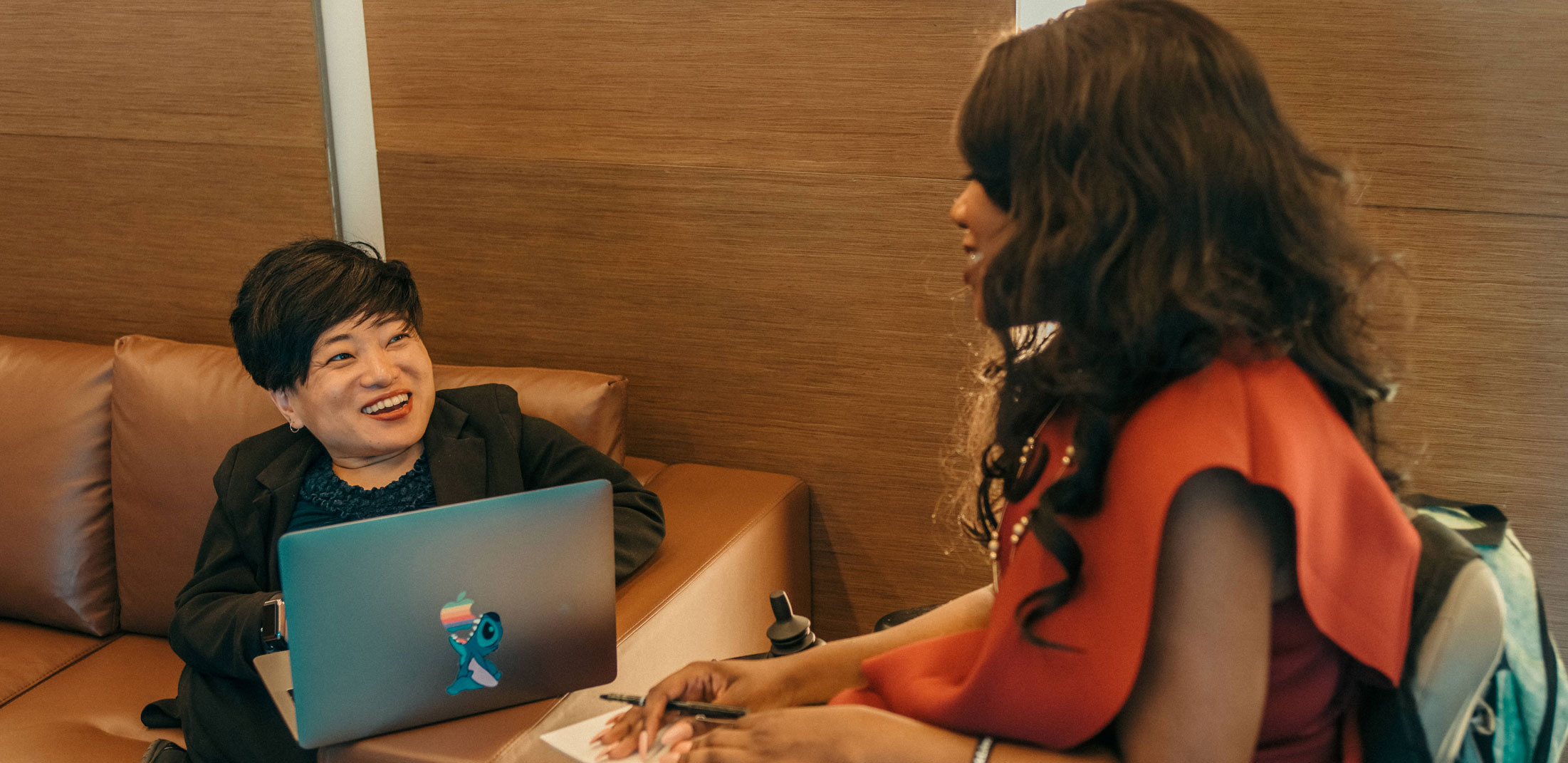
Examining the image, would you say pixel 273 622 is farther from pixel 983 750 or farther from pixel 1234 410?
pixel 1234 410

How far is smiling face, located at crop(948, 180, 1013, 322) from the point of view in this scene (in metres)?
1.11

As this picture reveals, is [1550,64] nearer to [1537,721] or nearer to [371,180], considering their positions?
A: [1537,721]

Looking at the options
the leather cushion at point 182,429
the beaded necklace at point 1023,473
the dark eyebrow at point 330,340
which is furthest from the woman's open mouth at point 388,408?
the beaded necklace at point 1023,473

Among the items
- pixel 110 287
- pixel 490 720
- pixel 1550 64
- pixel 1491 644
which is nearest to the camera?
pixel 1491 644

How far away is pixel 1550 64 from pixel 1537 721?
1.11 meters

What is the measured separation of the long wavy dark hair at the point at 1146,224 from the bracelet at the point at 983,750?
117mm

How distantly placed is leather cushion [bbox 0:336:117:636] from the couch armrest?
1.04m

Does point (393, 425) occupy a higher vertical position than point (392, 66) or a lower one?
lower

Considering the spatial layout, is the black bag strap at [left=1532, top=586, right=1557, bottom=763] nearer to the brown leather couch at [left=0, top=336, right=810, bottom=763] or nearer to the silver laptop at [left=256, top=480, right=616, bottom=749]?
the silver laptop at [left=256, top=480, right=616, bottom=749]

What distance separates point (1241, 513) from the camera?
0.96m

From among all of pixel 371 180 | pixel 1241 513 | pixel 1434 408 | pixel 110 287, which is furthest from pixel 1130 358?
pixel 110 287

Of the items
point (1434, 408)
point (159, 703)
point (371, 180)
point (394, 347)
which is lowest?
point (159, 703)

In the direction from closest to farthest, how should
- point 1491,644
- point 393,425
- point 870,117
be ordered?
point 1491,644 < point 393,425 < point 870,117

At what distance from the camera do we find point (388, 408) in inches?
69.9
